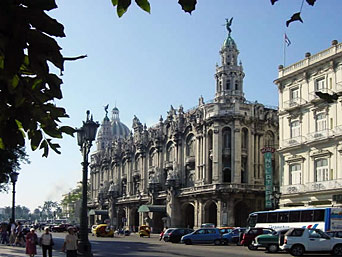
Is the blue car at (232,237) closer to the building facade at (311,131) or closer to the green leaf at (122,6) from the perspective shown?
the building facade at (311,131)

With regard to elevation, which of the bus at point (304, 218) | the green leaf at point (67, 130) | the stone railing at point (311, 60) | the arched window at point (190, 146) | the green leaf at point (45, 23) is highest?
the stone railing at point (311, 60)

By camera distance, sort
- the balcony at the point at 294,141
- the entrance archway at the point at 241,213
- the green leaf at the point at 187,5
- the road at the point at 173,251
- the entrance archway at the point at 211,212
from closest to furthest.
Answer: the green leaf at the point at 187,5 < the road at the point at 173,251 < the balcony at the point at 294,141 < the entrance archway at the point at 241,213 < the entrance archway at the point at 211,212

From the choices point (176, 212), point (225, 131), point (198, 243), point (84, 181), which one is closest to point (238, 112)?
point (225, 131)

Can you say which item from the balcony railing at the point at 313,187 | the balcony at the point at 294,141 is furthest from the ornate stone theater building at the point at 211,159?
the balcony railing at the point at 313,187

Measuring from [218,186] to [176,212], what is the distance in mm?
9722

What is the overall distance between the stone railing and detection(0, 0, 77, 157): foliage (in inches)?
1608

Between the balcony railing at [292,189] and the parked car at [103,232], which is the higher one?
the balcony railing at [292,189]

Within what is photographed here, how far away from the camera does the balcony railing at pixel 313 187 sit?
134 feet

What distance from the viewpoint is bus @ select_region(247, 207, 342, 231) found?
3372 centimetres

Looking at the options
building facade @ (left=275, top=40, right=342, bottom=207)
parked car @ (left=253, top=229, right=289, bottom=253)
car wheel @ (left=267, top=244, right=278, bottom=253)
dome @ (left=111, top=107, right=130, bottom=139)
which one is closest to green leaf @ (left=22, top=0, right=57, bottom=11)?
parked car @ (left=253, top=229, right=289, bottom=253)

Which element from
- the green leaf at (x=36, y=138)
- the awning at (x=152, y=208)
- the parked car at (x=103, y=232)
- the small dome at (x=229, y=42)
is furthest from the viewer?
the awning at (x=152, y=208)

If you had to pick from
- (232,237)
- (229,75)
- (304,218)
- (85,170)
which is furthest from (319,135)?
(85,170)

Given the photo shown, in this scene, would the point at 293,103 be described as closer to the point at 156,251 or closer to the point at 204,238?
the point at 204,238

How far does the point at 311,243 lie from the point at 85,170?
45.1 ft
